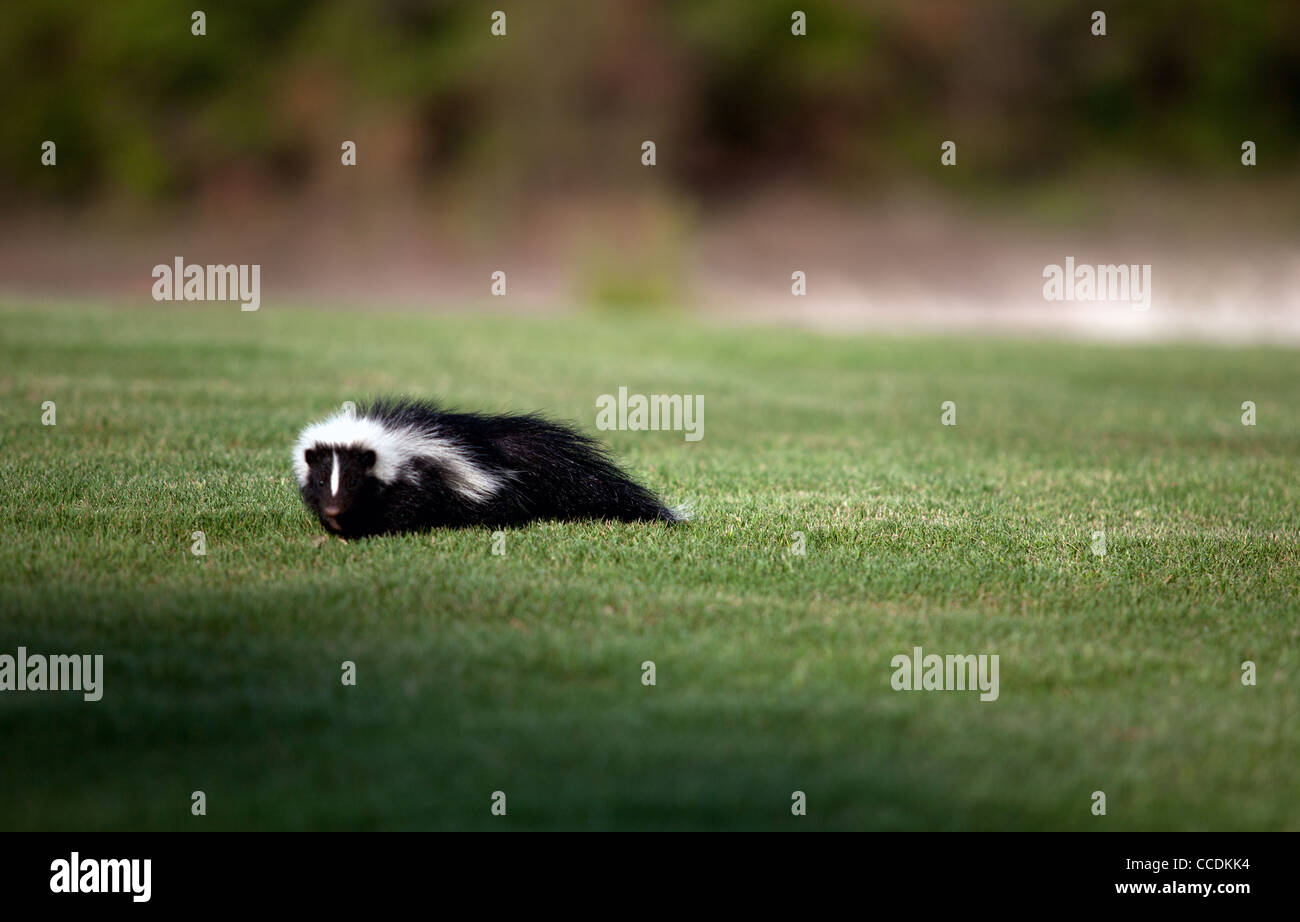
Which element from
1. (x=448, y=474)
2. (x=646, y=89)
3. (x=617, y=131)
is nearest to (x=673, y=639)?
(x=448, y=474)

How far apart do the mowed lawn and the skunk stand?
20 cm

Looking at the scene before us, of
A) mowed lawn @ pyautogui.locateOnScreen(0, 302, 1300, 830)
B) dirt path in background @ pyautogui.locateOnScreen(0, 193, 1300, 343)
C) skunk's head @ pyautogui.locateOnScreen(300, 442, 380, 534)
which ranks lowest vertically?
mowed lawn @ pyautogui.locateOnScreen(0, 302, 1300, 830)

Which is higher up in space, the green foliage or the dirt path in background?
the green foliage

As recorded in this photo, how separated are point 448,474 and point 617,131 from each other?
36.9m

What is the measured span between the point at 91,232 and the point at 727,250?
19715 mm

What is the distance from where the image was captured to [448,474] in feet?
28.6

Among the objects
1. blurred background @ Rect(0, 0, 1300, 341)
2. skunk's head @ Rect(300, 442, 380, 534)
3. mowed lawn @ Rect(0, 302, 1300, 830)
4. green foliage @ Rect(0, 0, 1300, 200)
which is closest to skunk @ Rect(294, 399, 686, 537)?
skunk's head @ Rect(300, 442, 380, 534)

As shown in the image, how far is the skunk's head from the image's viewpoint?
833 cm

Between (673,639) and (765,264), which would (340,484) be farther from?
(765,264)

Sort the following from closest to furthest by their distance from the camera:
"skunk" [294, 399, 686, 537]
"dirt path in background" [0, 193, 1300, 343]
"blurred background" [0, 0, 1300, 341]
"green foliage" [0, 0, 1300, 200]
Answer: "skunk" [294, 399, 686, 537] < "dirt path in background" [0, 193, 1300, 343] < "blurred background" [0, 0, 1300, 341] < "green foliage" [0, 0, 1300, 200]

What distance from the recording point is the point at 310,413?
13812mm

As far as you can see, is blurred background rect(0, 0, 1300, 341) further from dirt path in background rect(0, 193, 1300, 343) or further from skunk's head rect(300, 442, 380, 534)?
skunk's head rect(300, 442, 380, 534)

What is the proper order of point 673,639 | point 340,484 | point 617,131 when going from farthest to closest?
point 617,131 → point 340,484 → point 673,639
